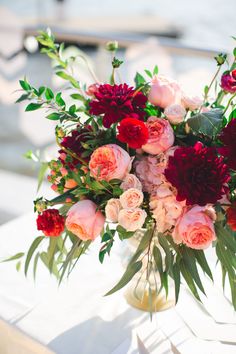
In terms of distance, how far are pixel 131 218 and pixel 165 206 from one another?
0.24ft

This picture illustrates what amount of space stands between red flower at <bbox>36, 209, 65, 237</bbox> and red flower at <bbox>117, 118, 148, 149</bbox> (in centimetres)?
19

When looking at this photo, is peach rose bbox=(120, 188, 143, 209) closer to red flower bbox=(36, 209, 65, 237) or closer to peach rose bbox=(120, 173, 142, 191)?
peach rose bbox=(120, 173, 142, 191)

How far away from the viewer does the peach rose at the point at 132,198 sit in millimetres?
776

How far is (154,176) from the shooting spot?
0.82m

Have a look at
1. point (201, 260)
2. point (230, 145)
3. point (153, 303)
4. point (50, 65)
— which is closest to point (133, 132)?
point (230, 145)

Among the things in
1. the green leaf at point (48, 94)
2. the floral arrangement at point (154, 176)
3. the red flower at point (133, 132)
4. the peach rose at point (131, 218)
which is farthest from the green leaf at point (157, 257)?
the green leaf at point (48, 94)

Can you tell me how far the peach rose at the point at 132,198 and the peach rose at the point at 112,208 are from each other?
2cm

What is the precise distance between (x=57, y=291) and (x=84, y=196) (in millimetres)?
354

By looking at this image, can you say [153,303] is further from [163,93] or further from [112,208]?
[163,93]

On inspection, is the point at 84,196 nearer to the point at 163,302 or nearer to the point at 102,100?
the point at 102,100

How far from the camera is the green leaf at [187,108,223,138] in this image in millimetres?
805

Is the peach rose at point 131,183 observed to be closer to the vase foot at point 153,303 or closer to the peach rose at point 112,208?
the peach rose at point 112,208

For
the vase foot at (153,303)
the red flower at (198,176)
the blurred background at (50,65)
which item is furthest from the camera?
the blurred background at (50,65)

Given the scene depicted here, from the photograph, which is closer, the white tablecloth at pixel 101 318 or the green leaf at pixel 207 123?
the green leaf at pixel 207 123
